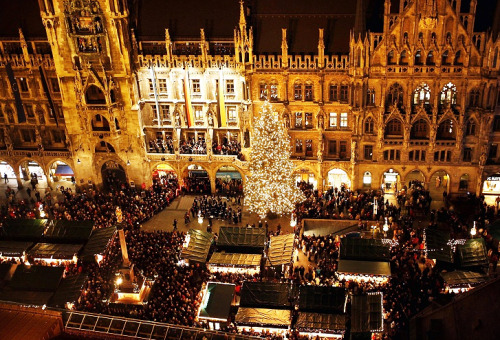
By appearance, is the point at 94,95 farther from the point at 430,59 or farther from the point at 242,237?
the point at 430,59

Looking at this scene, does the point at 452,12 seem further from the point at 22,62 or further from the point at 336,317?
the point at 22,62

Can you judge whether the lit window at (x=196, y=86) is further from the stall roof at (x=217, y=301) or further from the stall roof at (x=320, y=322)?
the stall roof at (x=320, y=322)

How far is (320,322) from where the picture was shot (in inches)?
1452

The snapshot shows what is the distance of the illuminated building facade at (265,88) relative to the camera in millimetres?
51344

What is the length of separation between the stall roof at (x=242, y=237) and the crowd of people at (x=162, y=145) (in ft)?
52.6

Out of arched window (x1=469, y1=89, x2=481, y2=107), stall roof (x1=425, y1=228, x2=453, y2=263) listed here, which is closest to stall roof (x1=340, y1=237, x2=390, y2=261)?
stall roof (x1=425, y1=228, x2=453, y2=263)

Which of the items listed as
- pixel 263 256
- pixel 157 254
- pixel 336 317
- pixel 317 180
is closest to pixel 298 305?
pixel 336 317

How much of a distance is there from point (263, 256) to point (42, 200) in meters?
28.4

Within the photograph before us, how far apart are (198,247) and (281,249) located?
7.14 meters

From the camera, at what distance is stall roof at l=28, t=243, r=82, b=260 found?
4619 centimetres

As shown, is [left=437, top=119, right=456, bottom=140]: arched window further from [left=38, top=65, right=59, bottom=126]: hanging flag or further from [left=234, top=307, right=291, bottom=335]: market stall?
[left=38, top=65, right=59, bottom=126]: hanging flag

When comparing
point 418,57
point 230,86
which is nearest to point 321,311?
point 418,57

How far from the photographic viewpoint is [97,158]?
6012cm

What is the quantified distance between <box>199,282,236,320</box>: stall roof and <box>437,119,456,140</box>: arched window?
27878 millimetres
